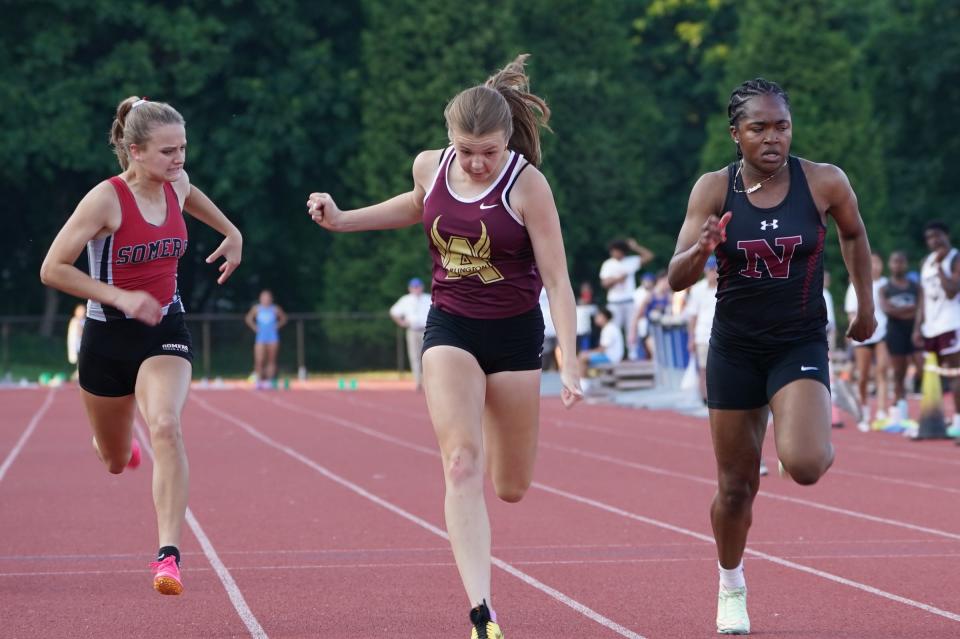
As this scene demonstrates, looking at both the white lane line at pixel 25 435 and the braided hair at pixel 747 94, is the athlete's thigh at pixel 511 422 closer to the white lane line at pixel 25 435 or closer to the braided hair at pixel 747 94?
the braided hair at pixel 747 94

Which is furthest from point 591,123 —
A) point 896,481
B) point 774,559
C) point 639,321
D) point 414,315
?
point 774,559

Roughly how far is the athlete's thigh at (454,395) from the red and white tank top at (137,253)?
4.86 ft

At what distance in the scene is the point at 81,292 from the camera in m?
6.67

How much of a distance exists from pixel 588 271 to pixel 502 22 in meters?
7.34

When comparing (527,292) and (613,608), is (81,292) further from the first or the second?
(613,608)

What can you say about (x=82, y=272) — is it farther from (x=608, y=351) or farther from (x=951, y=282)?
(x=608, y=351)

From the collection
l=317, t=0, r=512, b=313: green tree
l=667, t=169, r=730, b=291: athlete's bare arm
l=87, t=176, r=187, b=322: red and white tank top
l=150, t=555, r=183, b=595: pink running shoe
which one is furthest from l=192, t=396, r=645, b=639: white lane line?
l=317, t=0, r=512, b=313: green tree

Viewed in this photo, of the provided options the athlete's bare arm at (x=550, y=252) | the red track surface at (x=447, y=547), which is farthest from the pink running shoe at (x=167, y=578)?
the athlete's bare arm at (x=550, y=252)

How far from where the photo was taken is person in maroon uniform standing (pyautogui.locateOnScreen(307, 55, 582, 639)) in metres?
6.00

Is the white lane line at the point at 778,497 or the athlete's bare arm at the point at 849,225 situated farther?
the white lane line at the point at 778,497

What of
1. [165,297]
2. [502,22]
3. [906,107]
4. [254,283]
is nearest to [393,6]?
[502,22]

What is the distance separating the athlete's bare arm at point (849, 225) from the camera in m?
6.31

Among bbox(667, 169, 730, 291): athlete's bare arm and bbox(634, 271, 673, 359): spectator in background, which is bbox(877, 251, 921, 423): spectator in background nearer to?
bbox(634, 271, 673, 359): spectator in background

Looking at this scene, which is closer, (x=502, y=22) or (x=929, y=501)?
(x=929, y=501)
